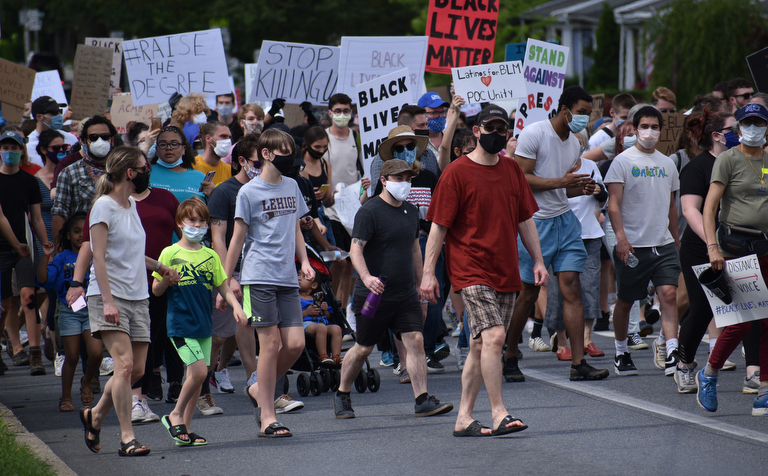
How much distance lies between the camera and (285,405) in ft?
26.0

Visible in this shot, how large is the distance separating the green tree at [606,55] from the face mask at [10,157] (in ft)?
106

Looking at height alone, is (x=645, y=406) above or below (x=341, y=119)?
below

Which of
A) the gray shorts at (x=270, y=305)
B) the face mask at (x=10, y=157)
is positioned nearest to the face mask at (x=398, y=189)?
the gray shorts at (x=270, y=305)

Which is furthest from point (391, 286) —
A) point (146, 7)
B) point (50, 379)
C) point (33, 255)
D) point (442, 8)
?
point (146, 7)

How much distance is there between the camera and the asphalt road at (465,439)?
599 cm

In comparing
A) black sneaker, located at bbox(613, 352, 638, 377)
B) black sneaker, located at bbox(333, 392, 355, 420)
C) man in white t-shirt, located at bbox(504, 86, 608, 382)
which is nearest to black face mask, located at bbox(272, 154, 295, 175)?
black sneaker, located at bbox(333, 392, 355, 420)

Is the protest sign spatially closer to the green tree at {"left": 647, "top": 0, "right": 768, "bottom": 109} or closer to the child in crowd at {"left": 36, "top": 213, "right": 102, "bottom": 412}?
the child in crowd at {"left": 36, "top": 213, "right": 102, "bottom": 412}

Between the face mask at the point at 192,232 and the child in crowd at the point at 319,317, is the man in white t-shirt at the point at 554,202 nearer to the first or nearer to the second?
the child in crowd at the point at 319,317

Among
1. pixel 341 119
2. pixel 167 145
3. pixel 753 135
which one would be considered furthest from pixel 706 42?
pixel 167 145

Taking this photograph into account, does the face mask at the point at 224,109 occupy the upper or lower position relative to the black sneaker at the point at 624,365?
upper

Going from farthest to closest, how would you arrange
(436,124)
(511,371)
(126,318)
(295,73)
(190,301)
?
(295,73), (436,124), (511,371), (190,301), (126,318)

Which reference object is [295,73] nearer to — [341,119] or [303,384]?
[341,119]

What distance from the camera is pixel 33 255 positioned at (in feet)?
34.3

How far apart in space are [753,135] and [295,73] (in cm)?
785
